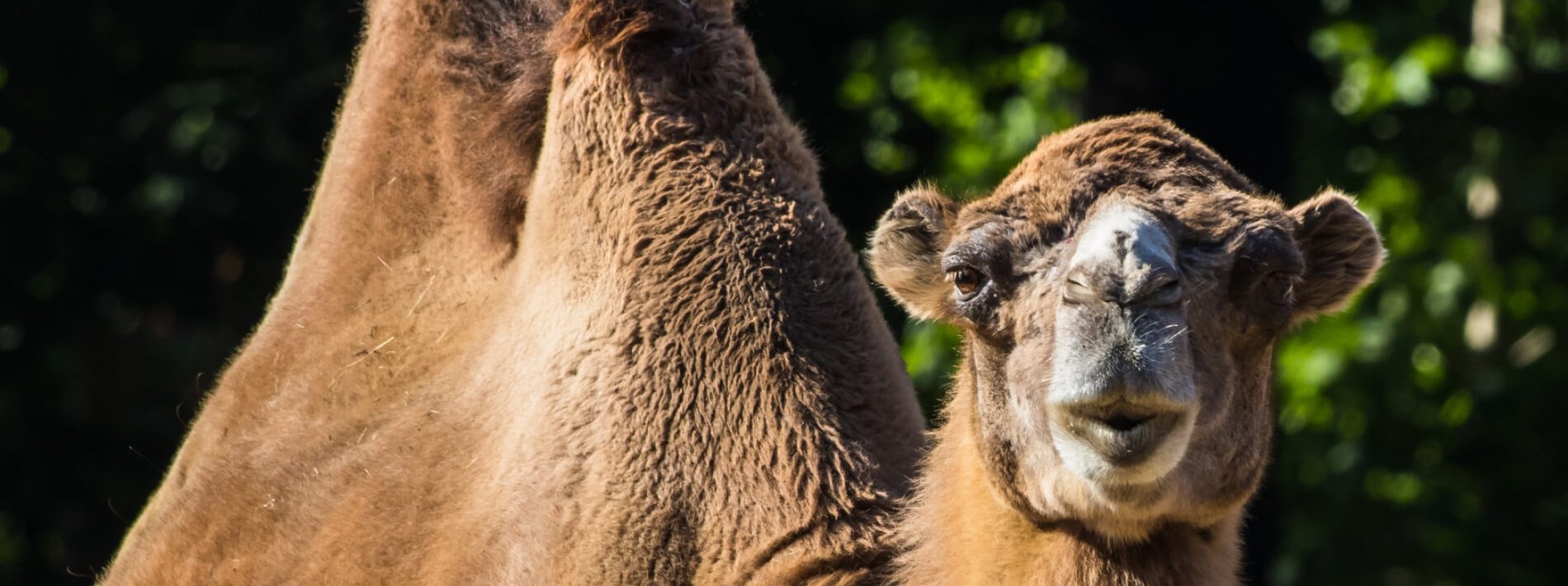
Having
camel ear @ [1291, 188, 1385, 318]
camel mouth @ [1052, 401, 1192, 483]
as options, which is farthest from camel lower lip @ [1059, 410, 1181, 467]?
camel ear @ [1291, 188, 1385, 318]

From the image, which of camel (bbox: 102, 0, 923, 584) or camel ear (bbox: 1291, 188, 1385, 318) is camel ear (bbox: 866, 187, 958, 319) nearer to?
camel (bbox: 102, 0, 923, 584)

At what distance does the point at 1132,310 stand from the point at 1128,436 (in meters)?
0.18

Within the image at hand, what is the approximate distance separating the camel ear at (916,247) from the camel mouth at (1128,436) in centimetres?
57

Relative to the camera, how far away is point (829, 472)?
3568 millimetres

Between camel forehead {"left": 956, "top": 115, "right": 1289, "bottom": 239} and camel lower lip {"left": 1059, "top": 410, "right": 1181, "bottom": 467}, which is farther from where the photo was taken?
camel forehead {"left": 956, "top": 115, "right": 1289, "bottom": 239}

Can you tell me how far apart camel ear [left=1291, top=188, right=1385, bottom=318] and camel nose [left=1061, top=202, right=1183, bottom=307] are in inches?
15.3

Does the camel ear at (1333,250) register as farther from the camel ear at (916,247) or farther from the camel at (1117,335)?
the camel ear at (916,247)

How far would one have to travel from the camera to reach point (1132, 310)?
8.78 feet

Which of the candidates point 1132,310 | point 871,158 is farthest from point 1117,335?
point 871,158

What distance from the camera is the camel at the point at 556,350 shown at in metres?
3.61

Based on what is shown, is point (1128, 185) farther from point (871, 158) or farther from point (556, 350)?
point (871, 158)

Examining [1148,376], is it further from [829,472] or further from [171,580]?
[171,580]

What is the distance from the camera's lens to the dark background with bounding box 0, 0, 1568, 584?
9.05 m

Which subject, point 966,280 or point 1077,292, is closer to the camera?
point 1077,292
